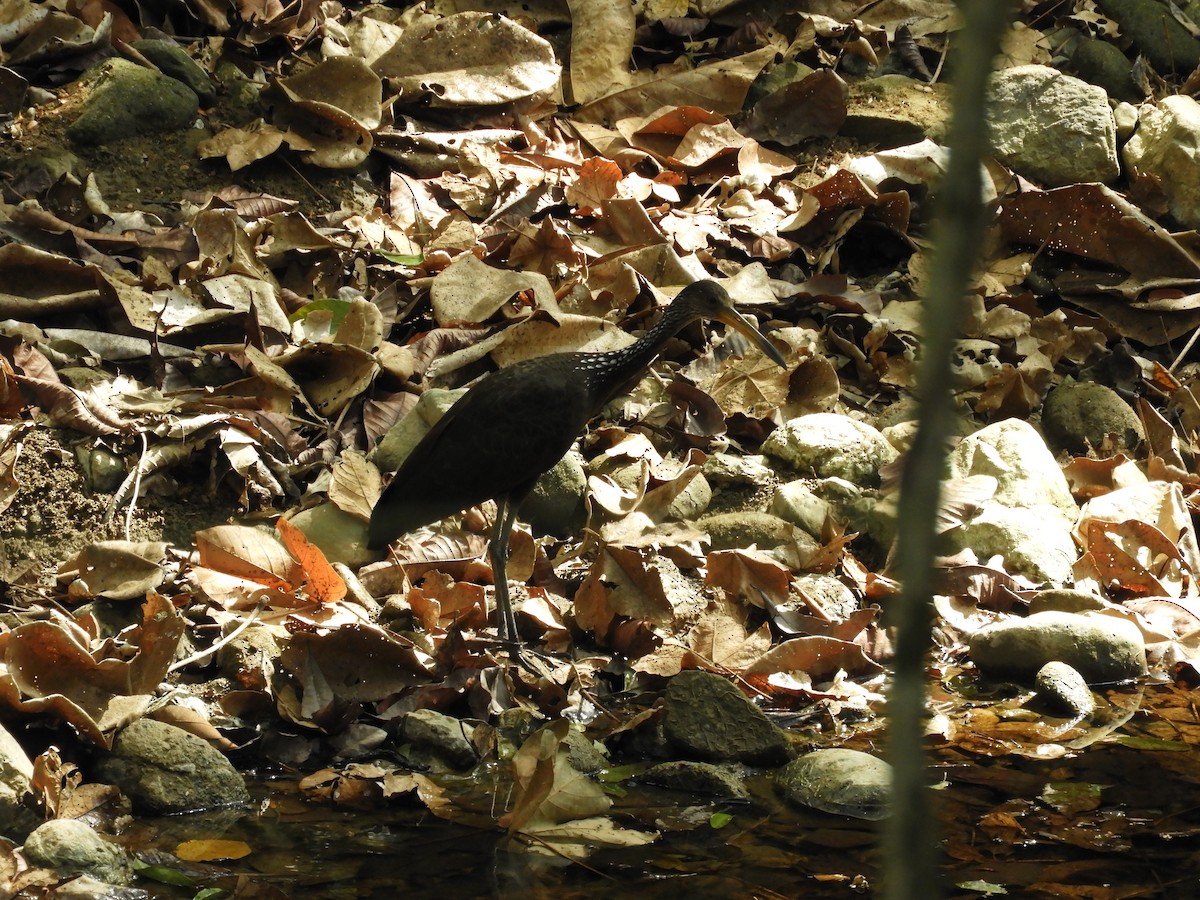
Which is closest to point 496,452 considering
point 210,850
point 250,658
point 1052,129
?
point 250,658

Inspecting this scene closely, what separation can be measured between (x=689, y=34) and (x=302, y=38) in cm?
228

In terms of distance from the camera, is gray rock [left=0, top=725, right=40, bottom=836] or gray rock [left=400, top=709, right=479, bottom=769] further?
gray rock [left=400, top=709, right=479, bottom=769]

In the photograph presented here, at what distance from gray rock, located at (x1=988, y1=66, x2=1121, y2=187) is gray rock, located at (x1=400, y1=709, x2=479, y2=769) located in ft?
16.5

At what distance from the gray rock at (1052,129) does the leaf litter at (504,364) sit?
0.31 metres

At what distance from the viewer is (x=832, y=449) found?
5762 millimetres

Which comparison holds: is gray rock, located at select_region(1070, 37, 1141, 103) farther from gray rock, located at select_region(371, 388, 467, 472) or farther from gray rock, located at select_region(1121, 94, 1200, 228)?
gray rock, located at select_region(371, 388, 467, 472)

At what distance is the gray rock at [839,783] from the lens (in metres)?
3.72

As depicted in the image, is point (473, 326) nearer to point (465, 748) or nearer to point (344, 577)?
point (344, 577)

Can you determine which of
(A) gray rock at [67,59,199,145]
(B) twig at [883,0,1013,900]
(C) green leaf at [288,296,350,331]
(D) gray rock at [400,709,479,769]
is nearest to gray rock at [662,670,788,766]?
(D) gray rock at [400,709,479,769]

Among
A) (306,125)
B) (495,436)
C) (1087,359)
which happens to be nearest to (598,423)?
(495,436)

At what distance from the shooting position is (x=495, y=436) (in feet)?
15.7

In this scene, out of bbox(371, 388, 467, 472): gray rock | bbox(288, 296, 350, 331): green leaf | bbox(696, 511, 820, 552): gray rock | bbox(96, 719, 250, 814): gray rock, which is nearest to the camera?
bbox(96, 719, 250, 814): gray rock

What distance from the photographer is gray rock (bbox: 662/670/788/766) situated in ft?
13.2

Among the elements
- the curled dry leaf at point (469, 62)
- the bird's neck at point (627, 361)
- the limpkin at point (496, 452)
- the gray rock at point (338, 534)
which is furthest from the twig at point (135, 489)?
the curled dry leaf at point (469, 62)
